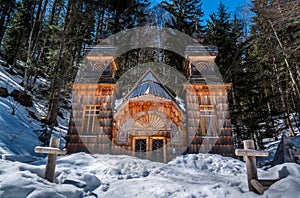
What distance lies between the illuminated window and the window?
5242 millimetres

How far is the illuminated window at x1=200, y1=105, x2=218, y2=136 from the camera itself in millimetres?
10156

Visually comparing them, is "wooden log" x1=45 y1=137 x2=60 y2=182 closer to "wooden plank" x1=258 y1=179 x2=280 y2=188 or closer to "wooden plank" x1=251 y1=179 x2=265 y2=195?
"wooden plank" x1=251 y1=179 x2=265 y2=195

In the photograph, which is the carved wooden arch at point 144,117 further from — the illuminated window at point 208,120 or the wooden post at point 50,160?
the wooden post at point 50,160

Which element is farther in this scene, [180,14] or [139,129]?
[180,14]

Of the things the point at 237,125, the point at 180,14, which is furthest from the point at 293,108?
the point at 180,14

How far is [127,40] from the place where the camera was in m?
17.6

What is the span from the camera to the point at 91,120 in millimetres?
10250

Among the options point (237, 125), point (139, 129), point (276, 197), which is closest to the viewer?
point (276, 197)

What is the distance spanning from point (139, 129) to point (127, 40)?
10051 mm

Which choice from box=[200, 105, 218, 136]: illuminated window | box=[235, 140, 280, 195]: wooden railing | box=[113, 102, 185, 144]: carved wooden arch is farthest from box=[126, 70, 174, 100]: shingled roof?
box=[235, 140, 280, 195]: wooden railing

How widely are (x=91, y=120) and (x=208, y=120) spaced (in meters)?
5.85

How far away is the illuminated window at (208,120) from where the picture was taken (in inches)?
400

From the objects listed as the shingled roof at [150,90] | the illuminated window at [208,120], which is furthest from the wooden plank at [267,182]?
the shingled roof at [150,90]

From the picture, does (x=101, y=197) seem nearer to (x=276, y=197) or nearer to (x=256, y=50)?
(x=276, y=197)
